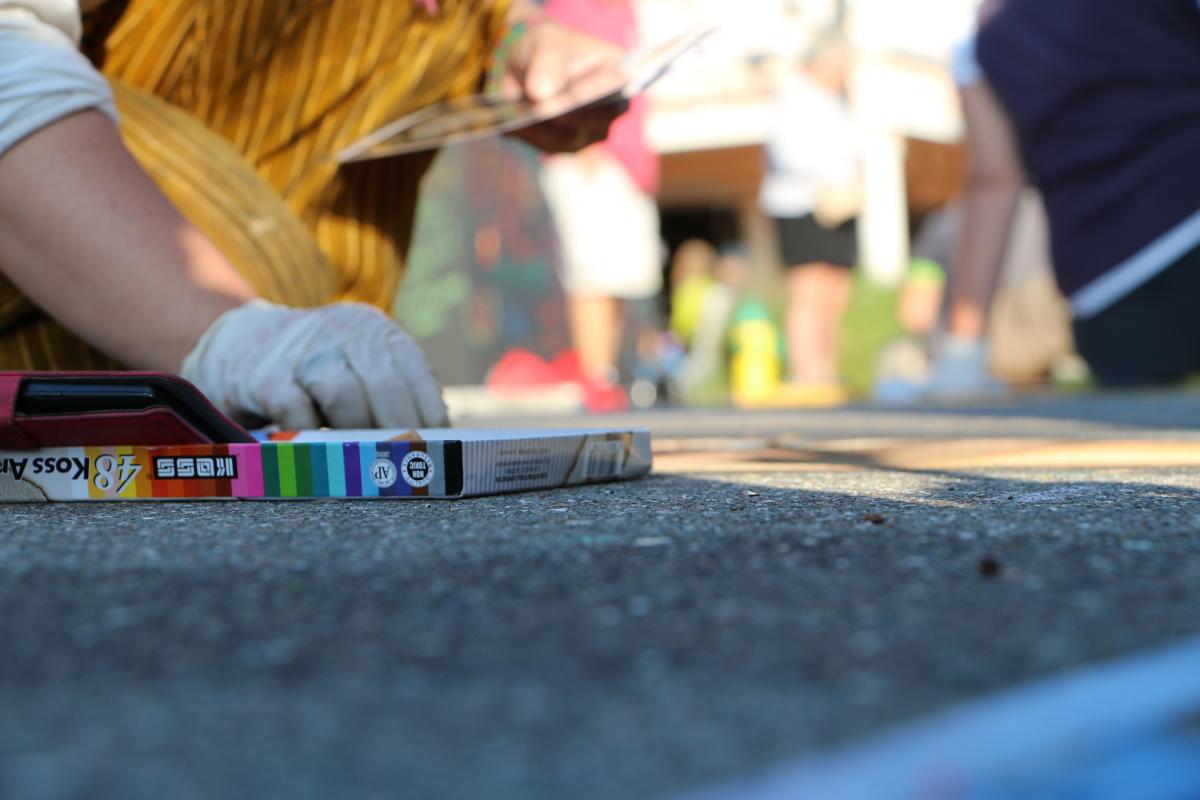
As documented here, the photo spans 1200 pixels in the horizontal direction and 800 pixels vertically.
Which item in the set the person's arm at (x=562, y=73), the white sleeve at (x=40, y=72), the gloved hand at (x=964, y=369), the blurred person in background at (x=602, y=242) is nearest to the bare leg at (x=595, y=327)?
the blurred person in background at (x=602, y=242)

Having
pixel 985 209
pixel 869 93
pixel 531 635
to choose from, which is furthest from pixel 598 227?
pixel 531 635

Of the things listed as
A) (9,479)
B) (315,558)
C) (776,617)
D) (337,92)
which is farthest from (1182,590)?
(337,92)

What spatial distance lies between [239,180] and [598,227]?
10.7ft

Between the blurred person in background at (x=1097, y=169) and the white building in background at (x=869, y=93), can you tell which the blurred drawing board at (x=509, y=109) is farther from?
the white building in background at (x=869, y=93)

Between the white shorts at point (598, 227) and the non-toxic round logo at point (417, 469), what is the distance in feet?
12.5

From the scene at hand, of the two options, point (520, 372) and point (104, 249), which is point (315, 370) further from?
point (520, 372)

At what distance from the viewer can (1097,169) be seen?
3.49 m

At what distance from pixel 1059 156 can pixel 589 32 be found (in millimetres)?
2160

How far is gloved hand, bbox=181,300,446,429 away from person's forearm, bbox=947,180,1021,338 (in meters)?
2.83

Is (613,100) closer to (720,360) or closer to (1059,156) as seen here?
(1059,156)

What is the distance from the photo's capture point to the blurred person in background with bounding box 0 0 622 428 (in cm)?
107

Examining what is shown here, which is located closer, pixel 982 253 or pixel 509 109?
pixel 509 109

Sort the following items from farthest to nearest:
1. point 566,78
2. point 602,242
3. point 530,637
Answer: point 602,242 < point 566,78 < point 530,637

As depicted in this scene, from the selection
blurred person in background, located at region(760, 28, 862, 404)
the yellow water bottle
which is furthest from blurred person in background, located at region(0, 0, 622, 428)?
the yellow water bottle
